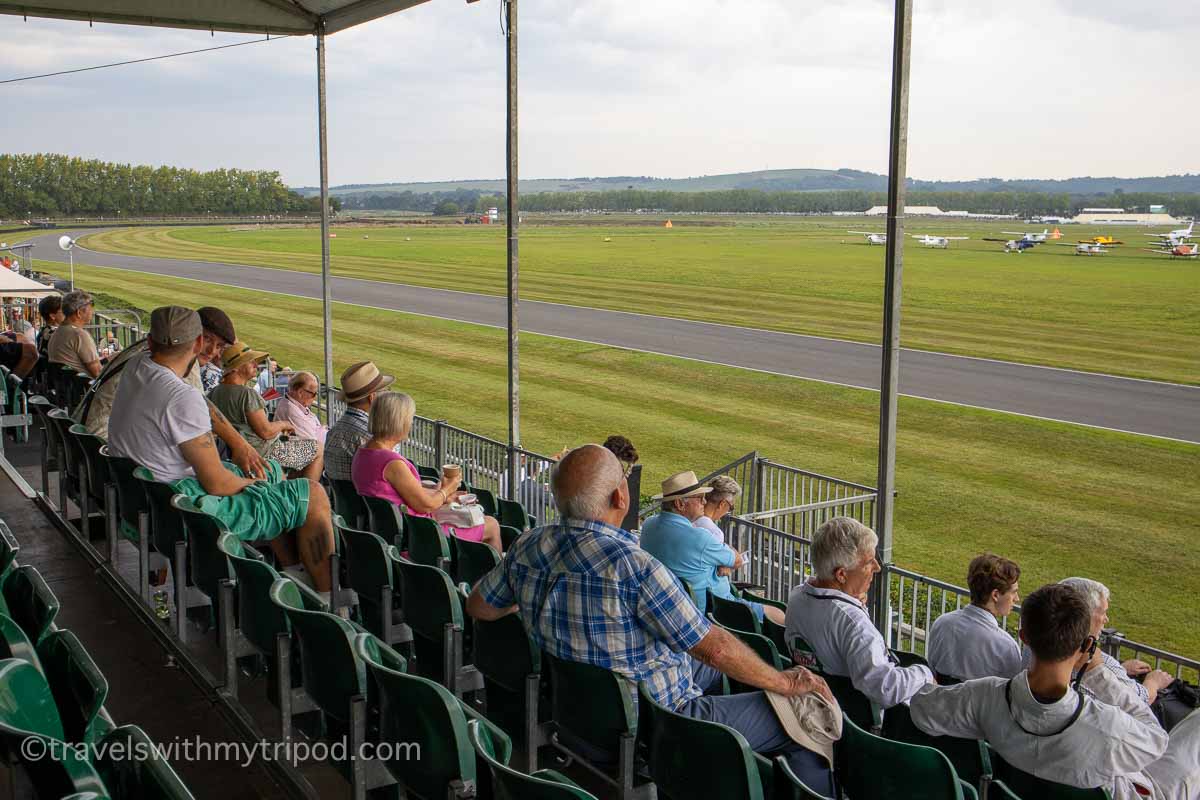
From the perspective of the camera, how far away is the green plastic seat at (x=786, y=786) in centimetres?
245

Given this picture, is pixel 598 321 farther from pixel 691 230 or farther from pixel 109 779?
pixel 691 230

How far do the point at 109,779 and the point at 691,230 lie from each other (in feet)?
371

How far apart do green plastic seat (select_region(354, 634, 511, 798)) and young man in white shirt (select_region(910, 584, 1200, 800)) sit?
1417 millimetres

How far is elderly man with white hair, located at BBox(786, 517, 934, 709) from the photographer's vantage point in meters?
3.29

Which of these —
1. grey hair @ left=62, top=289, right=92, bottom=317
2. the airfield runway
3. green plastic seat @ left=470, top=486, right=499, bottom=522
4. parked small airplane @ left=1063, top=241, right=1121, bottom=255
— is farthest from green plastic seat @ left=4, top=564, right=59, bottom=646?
parked small airplane @ left=1063, top=241, right=1121, bottom=255

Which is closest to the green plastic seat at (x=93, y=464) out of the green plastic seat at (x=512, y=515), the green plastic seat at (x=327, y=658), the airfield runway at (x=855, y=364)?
the green plastic seat at (x=512, y=515)

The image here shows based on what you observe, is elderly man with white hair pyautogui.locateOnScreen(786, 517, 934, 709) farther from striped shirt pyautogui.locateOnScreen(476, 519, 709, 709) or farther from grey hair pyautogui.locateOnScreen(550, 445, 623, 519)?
grey hair pyautogui.locateOnScreen(550, 445, 623, 519)

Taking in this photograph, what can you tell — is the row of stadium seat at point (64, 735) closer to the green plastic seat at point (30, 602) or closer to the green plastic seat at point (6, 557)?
the green plastic seat at point (30, 602)

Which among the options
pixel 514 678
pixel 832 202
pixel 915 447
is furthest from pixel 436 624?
pixel 832 202

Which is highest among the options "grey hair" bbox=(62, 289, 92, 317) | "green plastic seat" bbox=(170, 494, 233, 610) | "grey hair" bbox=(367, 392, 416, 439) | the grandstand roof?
the grandstand roof

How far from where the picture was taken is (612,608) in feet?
9.78

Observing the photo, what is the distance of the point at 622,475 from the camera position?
10.3 ft

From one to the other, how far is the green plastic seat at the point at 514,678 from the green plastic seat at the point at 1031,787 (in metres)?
1.37

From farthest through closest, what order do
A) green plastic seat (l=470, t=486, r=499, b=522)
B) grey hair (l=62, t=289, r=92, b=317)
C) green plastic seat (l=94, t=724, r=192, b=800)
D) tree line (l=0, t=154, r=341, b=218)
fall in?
tree line (l=0, t=154, r=341, b=218) < grey hair (l=62, t=289, r=92, b=317) < green plastic seat (l=470, t=486, r=499, b=522) < green plastic seat (l=94, t=724, r=192, b=800)
